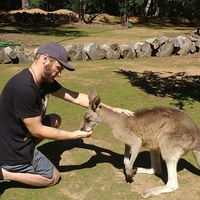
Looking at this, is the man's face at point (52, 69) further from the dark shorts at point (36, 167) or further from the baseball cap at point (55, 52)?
the dark shorts at point (36, 167)

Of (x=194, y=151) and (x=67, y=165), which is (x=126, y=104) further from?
(x=194, y=151)

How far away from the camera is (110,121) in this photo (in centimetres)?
511

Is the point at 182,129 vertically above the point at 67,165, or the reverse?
the point at 182,129

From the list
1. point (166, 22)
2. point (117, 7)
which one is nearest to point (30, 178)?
point (166, 22)

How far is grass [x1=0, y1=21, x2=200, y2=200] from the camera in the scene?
193 inches

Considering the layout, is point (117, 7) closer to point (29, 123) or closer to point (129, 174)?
point (129, 174)

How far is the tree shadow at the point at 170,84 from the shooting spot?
9223mm

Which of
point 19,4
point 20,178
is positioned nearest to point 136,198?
point 20,178

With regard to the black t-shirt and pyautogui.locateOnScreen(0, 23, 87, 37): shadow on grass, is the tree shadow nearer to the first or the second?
the black t-shirt

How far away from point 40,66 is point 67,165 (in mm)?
1726

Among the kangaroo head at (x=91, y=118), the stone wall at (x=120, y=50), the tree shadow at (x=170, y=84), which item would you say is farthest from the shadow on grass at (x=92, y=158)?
the stone wall at (x=120, y=50)

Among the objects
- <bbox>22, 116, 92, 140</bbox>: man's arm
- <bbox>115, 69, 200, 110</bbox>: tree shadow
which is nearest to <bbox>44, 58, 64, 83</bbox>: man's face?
<bbox>22, 116, 92, 140</bbox>: man's arm

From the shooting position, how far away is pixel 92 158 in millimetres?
5812

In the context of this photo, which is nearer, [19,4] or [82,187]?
[82,187]
